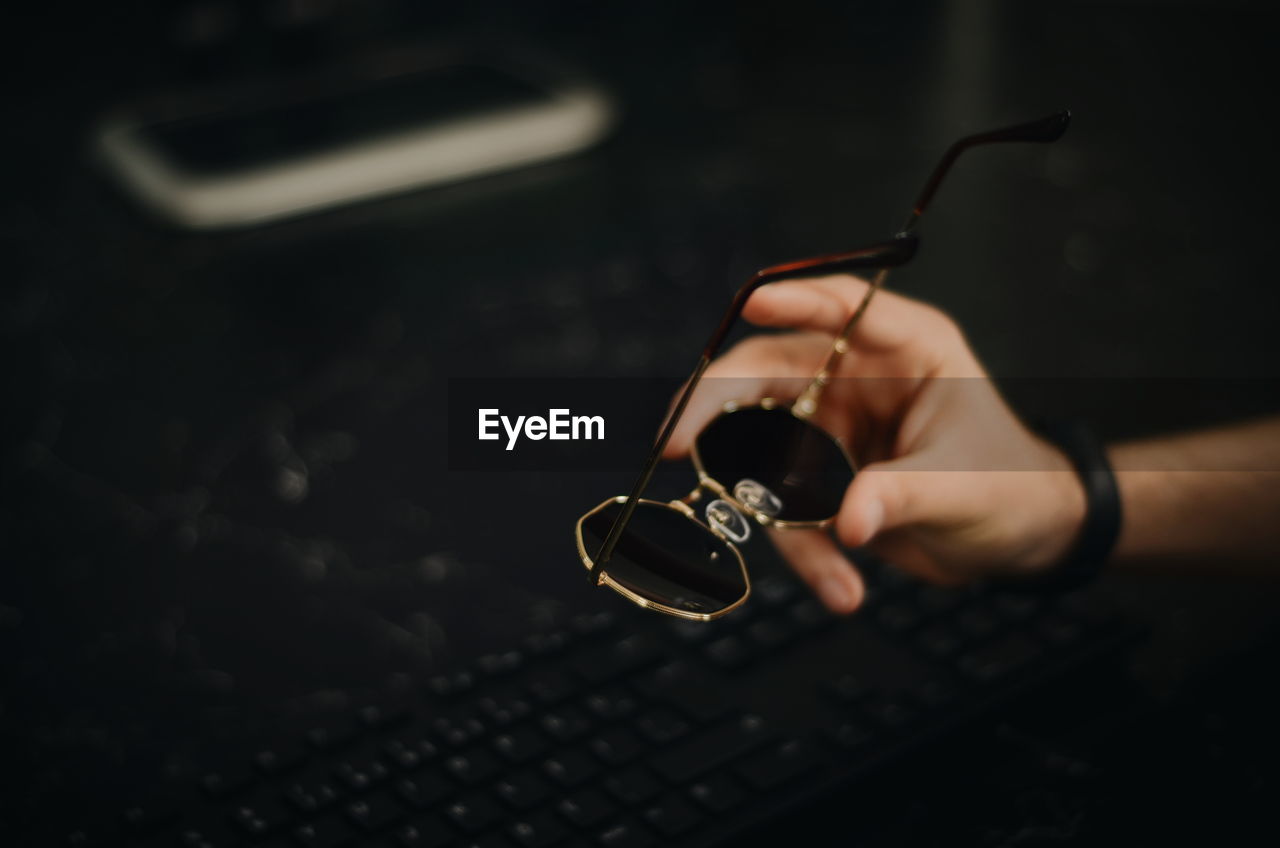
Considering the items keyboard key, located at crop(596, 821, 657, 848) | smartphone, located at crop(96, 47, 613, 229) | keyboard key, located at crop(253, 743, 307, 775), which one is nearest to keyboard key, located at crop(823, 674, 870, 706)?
keyboard key, located at crop(596, 821, 657, 848)

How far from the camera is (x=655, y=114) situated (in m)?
1.08

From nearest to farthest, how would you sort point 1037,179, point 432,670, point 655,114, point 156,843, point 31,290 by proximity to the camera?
point 156,843 → point 432,670 → point 31,290 → point 1037,179 → point 655,114

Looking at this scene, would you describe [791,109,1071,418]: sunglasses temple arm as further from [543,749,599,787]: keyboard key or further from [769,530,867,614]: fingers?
[543,749,599,787]: keyboard key

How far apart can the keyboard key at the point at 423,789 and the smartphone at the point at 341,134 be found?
0.56 metres

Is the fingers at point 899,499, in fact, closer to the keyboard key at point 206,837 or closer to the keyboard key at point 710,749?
the keyboard key at point 710,749

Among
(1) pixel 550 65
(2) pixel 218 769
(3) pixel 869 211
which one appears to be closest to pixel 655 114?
(1) pixel 550 65

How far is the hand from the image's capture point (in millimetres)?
483

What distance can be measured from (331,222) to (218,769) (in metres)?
0.53

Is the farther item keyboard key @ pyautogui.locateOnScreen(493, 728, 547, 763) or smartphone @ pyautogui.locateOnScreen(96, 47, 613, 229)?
smartphone @ pyautogui.locateOnScreen(96, 47, 613, 229)

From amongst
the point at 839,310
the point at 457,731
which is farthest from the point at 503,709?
the point at 839,310

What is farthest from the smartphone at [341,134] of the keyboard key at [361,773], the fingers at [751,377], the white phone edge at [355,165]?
the keyboard key at [361,773]

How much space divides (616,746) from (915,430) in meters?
0.18

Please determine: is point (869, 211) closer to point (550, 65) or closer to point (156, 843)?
point (550, 65)

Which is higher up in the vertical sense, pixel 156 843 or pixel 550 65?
pixel 550 65
